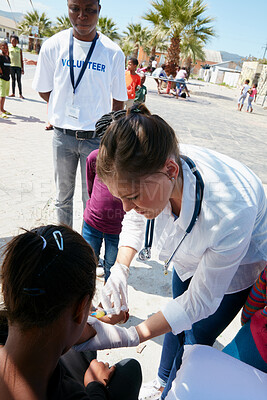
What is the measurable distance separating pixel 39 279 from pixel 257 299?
893 mm

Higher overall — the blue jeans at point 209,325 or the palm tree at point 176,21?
the palm tree at point 176,21

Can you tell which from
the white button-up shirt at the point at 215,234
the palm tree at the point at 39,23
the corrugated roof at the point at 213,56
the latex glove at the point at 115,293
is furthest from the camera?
the corrugated roof at the point at 213,56

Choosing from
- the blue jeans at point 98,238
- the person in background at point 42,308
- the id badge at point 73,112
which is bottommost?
the blue jeans at point 98,238

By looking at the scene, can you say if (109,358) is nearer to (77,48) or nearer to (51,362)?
(51,362)

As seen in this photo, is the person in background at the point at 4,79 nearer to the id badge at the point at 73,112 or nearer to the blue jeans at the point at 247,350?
the id badge at the point at 73,112

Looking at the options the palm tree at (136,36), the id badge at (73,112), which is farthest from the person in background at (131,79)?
the palm tree at (136,36)

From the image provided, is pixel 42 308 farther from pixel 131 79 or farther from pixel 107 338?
pixel 131 79

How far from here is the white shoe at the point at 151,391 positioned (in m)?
1.70

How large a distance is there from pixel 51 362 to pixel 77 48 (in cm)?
215

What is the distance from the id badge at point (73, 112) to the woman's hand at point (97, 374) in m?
1.72

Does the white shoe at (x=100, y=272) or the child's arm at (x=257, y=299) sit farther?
the white shoe at (x=100, y=272)

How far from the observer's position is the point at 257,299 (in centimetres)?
129

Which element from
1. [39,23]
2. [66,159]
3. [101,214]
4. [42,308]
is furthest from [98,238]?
[39,23]

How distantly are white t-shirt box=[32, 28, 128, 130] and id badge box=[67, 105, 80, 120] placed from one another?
16mm
